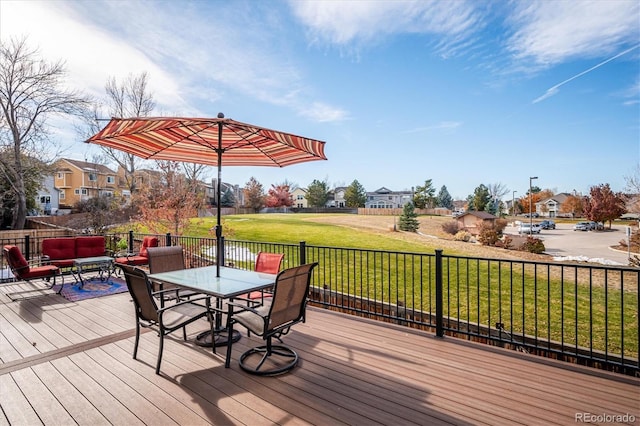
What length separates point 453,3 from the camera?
6.67m

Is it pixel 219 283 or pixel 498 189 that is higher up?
pixel 498 189

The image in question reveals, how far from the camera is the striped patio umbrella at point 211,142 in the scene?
3.18 m

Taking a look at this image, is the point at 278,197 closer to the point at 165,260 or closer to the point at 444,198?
the point at 444,198

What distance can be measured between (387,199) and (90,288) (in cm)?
6773

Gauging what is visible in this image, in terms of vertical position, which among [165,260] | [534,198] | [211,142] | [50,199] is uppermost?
[534,198]

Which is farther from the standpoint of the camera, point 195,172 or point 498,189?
point 498,189

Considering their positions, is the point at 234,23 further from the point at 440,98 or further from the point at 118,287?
the point at 440,98

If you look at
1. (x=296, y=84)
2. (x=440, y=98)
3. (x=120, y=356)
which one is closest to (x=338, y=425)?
(x=120, y=356)

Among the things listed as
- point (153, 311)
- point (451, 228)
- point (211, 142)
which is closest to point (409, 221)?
point (451, 228)

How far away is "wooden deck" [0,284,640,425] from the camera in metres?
2.25

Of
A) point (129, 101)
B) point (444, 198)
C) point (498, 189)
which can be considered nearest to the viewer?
point (129, 101)

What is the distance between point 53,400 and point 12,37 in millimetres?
20517

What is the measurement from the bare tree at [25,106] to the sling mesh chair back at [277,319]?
2017 centimetres

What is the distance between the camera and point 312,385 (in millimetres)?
2668
